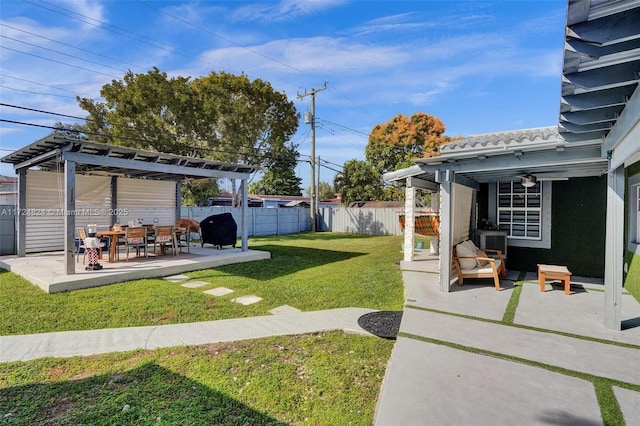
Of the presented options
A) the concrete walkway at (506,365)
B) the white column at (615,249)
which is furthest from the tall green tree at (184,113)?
the white column at (615,249)

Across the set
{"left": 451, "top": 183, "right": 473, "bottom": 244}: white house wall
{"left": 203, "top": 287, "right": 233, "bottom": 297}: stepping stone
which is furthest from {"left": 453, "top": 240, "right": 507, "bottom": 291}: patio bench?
{"left": 203, "top": 287, "right": 233, "bottom": 297}: stepping stone

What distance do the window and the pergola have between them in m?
6.93

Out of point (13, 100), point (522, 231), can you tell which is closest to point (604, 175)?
point (522, 231)

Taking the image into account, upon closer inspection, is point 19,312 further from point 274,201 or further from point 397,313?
point 274,201

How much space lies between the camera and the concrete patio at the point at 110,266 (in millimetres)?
6062

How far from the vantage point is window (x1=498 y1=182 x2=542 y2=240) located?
730 centimetres

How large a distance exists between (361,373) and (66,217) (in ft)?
21.7

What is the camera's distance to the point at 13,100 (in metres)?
10.0

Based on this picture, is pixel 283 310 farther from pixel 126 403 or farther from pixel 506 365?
pixel 506 365

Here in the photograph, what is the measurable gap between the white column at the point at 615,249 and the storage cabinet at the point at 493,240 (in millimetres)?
3697

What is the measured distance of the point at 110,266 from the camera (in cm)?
738

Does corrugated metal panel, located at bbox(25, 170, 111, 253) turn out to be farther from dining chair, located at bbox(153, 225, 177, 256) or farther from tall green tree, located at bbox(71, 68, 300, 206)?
tall green tree, located at bbox(71, 68, 300, 206)

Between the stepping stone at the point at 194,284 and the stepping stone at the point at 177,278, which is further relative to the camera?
the stepping stone at the point at 177,278

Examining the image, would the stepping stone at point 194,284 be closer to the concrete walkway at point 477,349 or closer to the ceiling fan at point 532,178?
the concrete walkway at point 477,349
